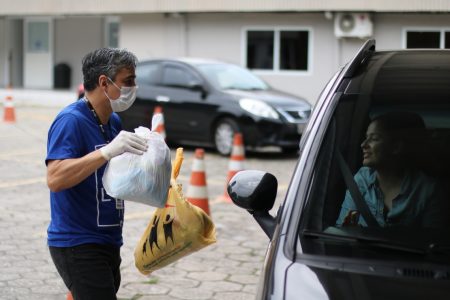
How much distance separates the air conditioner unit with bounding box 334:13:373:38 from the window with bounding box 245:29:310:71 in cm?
121

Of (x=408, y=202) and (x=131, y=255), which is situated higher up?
(x=408, y=202)

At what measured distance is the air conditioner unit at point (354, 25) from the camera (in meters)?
20.4

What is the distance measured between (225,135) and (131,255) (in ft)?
21.9

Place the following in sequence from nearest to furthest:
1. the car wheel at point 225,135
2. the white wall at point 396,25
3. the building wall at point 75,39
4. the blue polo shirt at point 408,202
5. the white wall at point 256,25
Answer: the blue polo shirt at point 408,202
the car wheel at point 225,135
the white wall at point 396,25
the white wall at point 256,25
the building wall at point 75,39

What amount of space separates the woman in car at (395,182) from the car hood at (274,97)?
992 cm

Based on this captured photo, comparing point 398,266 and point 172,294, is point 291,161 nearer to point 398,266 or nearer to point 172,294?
point 172,294

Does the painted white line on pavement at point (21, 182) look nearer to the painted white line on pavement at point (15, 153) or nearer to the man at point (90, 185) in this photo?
the painted white line on pavement at point (15, 153)

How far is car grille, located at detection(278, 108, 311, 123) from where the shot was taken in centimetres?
1315

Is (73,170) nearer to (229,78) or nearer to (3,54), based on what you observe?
(229,78)

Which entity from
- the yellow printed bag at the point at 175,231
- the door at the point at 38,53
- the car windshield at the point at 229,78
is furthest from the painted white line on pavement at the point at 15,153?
the door at the point at 38,53

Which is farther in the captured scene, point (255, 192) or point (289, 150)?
point (289, 150)


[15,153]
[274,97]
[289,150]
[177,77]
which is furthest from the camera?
[177,77]

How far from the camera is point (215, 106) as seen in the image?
44.8 feet

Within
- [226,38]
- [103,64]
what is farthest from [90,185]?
[226,38]
